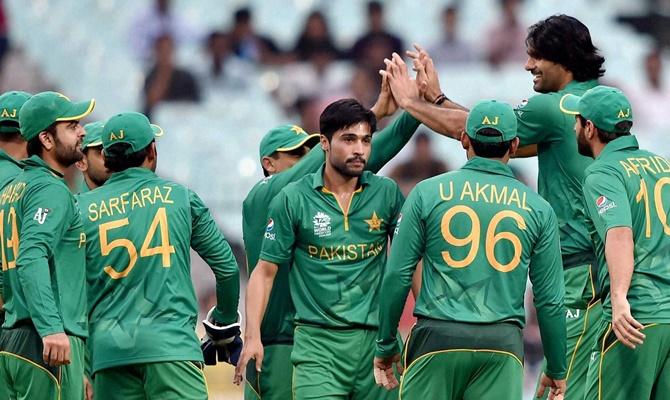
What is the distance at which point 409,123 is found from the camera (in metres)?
8.51

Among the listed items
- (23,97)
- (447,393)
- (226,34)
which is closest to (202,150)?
(226,34)

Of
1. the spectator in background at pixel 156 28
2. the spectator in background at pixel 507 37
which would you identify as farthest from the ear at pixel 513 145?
the spectator in background at pixel 156 28

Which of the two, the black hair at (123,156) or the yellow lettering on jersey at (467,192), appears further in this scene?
the black hair at (123,156)

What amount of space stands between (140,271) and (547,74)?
2755 millimetres

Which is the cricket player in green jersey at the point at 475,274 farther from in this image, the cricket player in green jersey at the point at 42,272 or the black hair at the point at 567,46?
the cricket player in green jersey at the point at 42,272

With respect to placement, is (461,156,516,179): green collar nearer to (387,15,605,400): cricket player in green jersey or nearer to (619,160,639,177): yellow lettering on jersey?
(619,160,639,177): yellow lettering on jersey

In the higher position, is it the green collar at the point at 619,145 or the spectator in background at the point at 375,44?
the spectator in background at the point at 375,44

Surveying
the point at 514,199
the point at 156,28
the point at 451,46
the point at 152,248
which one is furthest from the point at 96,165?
the point at 451,46

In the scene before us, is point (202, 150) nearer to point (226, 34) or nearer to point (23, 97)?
point (226, 34)

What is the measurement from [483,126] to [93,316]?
2.47 meters

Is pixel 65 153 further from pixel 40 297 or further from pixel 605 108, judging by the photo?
pixel 605 108

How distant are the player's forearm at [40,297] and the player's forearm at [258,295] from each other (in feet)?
3.94

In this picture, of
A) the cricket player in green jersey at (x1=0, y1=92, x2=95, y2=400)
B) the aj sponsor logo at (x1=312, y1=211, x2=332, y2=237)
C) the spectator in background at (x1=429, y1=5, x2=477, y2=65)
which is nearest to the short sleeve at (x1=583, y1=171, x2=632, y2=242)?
the aj sponsor logo at (x1=312, y1=211, x2=332, y2=237)

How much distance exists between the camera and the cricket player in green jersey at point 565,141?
8.14 m
